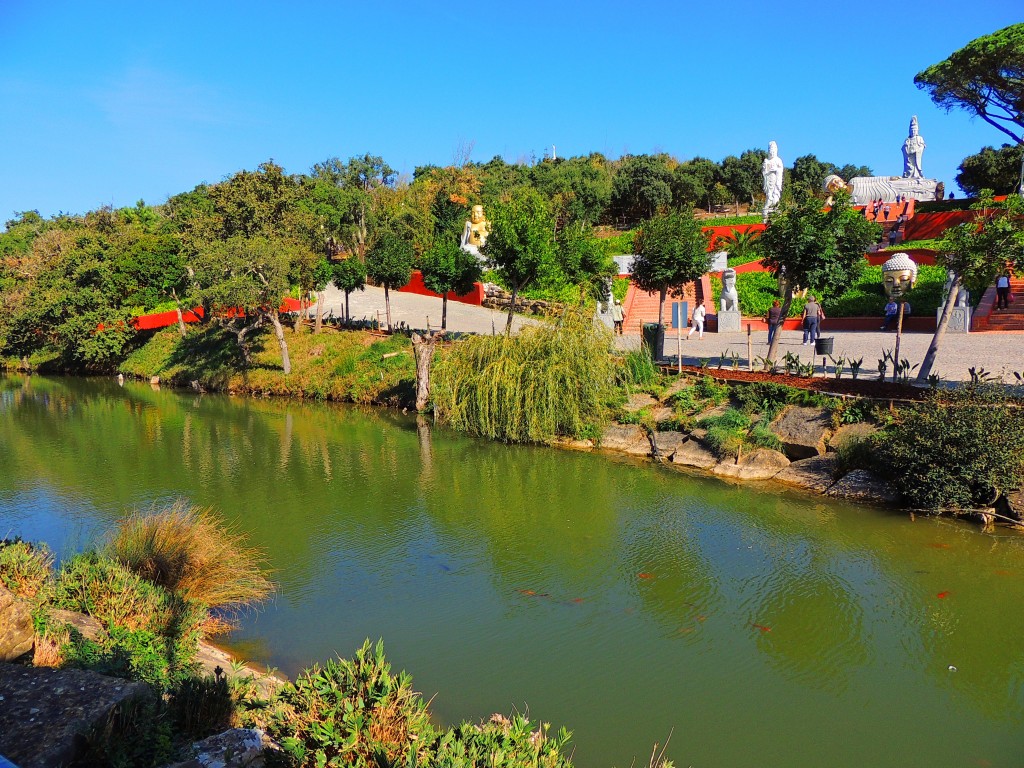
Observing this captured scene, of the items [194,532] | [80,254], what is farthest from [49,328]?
[194,532]

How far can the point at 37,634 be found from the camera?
20.4 feet

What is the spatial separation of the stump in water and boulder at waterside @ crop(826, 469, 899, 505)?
12223 millimetres

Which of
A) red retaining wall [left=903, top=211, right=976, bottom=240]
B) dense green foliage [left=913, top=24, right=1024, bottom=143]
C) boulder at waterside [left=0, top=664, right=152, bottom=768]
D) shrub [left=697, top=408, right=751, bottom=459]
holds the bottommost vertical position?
boulder at waterside [left=0, top=664, right=152, bottom=768]

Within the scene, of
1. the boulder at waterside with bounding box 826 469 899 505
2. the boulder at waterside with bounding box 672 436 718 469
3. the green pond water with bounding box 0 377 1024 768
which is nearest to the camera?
the green pond water with bounding box 0 377 1024 768

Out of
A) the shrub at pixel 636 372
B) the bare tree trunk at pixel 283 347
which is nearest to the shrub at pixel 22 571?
the shrub at pixel 636 372

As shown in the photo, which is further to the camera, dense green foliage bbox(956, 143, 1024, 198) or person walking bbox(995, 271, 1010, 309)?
dense green foliage bbox(956, 143, 1024, 198)

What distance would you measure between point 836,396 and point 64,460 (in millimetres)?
17803

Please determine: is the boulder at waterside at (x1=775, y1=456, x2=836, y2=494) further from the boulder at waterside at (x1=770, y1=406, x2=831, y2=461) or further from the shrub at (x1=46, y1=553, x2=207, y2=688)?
the shrub at (x1=46, y1=553, x2=207, y2=688)

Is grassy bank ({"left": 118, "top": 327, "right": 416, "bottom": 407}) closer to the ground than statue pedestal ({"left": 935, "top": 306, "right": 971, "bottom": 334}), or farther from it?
closer to the ground

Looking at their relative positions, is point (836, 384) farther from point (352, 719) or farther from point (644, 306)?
point (644, 306)

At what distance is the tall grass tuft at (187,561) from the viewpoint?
920cm

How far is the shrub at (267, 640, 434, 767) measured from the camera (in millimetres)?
4609

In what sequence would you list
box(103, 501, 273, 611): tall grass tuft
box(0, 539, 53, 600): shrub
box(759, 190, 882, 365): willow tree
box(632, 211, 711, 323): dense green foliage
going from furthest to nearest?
box(632, 211, 711, 323): dense green foliage < box(759, 190, 882, 365): willow tree < box(103, 501, 273, 611): tall grass tuft < box(0, 539, 53, 600): shrub

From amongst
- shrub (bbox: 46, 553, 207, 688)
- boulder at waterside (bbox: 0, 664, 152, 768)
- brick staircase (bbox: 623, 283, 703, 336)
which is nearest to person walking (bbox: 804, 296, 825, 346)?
brick staircase (bbox: 623, 283, 703, 336)
